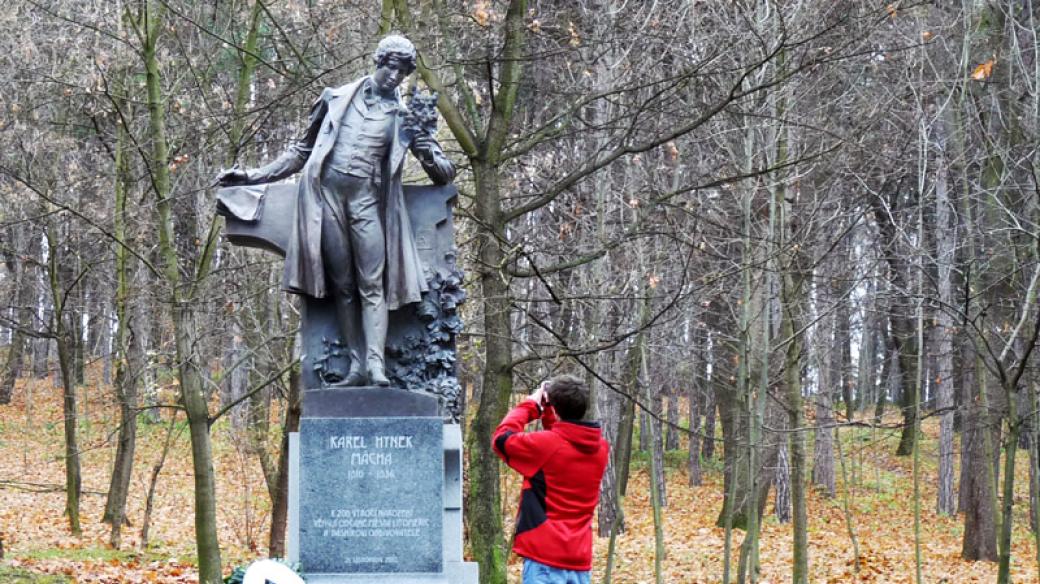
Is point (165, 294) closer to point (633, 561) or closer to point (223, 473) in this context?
point (633, 561)

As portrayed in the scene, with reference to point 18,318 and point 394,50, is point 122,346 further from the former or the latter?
point 18,318

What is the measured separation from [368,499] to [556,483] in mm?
1695

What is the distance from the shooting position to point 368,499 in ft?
23.1

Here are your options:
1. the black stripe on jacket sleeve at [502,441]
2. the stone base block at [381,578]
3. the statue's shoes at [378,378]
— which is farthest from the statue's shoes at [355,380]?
the black stripe on jacket sleeve at [502,441]

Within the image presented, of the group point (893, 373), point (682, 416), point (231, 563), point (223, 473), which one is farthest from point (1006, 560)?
point (893, 373)

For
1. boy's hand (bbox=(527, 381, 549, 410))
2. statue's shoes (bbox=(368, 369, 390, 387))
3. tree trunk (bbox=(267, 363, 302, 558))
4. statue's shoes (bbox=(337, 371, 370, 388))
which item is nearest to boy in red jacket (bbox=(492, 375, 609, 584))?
boy's hand (bbox=(527, 381, 549, 410))

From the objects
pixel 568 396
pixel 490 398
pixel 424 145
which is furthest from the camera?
A: pixel 490 398

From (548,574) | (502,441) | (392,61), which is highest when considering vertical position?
(392,61)

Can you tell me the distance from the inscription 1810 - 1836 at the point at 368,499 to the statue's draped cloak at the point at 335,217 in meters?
0.95

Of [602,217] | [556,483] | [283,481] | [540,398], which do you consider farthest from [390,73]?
[283,481]

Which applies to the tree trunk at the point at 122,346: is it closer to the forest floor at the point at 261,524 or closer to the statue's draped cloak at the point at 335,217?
the forest floor at the point at 261,524

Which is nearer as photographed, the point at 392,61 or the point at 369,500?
the point at 369,500

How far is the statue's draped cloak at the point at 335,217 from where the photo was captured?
24.4ft

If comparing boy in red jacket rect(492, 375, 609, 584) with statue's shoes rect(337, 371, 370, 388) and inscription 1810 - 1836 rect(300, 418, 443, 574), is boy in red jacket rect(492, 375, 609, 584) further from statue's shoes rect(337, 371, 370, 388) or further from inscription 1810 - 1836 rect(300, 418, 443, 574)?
statue's shoes rect(337, 371, 370, 388)
